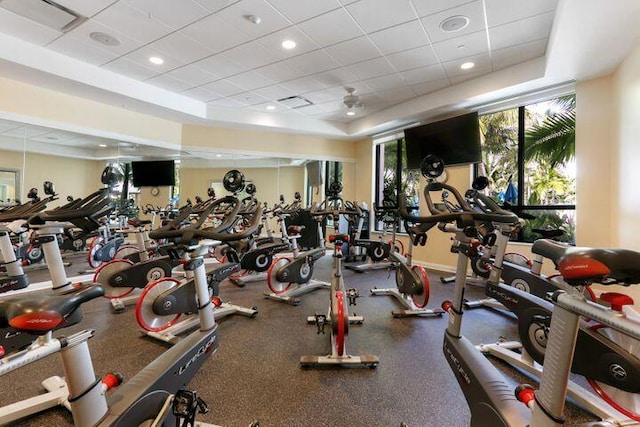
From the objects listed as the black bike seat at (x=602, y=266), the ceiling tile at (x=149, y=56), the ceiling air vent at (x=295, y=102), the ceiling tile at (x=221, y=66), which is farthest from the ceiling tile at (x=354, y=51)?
the black bike seat at (x=602, y=266)

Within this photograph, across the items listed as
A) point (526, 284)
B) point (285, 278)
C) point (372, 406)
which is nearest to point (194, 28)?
point (285, 278)

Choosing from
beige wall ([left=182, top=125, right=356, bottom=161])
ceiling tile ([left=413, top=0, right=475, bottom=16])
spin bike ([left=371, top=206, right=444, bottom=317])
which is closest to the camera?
ceiling tile ([left=413, top=0, right=475, bottom=16])

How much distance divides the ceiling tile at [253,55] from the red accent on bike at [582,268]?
405 cm

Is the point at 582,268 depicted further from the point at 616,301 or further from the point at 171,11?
the point at 171,11

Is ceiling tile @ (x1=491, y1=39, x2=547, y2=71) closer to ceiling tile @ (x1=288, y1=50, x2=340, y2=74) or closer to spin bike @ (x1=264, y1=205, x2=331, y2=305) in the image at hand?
ceiling tile @ (x1=288, y1=50, x2=340, y2=74)

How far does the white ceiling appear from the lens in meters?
3.01

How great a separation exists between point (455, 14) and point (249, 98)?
3.82 meters

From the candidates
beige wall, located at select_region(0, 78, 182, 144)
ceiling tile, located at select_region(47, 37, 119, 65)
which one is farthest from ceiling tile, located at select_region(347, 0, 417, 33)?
beige wall, located at select_region(0, 78, 182, 144)

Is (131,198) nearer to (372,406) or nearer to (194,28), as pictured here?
(194,28)

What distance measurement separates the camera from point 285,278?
370 centimetres

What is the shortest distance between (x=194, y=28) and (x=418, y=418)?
14.3ft

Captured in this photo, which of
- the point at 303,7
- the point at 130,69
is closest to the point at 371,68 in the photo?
the point at 303,7

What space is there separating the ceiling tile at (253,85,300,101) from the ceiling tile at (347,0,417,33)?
7.10 feet

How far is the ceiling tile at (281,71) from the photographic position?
4340mm
